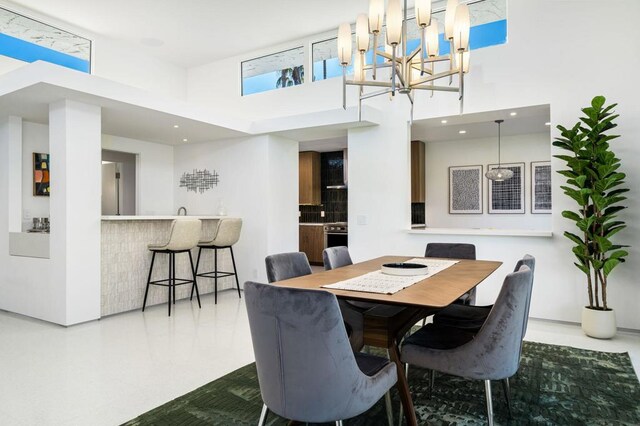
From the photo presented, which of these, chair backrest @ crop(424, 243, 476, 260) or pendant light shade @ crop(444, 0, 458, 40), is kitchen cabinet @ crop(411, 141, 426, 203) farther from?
pendant light shade @ crop(444, 0, 458, 40)

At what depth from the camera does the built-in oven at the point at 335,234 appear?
8555 millimetres

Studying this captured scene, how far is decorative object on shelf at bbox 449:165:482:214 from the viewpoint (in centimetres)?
762

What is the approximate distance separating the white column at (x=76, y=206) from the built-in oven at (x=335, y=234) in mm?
4921

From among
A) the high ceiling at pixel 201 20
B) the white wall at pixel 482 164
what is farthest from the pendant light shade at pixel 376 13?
the white wall at pixel 482 164

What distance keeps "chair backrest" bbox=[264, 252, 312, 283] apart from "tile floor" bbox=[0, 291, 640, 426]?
865 mm

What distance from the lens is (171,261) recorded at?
4953 mm

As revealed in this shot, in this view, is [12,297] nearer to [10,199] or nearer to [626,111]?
[10,199]

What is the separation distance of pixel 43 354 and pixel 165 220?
2.12 m

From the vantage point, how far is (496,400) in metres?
2.48

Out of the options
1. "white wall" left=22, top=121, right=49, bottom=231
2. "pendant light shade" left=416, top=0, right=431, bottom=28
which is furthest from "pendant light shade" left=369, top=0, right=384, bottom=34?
"white wall" left=22, top=121, right=49, bottom=231

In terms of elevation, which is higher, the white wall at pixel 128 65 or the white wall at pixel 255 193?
the white wall at pixel 128 65

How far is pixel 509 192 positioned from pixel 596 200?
3709mm

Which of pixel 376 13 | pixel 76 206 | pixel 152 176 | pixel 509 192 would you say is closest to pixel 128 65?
pixel 152 176

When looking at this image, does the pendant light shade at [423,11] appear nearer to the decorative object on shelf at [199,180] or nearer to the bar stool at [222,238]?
the bar stool at [222,238]
